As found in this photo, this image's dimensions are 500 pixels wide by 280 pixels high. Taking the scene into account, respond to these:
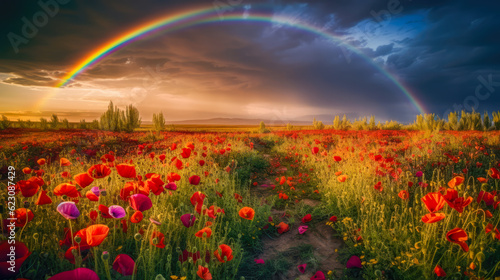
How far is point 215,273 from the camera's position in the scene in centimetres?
214

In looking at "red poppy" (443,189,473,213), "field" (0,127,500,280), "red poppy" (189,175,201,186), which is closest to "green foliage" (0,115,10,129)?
"field" (0,127,500,280)

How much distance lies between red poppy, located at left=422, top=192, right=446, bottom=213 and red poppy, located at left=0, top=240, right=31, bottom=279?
2621mm

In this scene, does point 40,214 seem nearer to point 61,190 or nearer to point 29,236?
point 29,236

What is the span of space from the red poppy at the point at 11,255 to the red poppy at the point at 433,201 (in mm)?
2621

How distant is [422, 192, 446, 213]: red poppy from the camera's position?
174 centimetres

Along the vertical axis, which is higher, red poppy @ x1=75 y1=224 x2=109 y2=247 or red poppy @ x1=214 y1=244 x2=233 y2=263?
red poppy @ x1=75 y1=224 x2=109 y2=247

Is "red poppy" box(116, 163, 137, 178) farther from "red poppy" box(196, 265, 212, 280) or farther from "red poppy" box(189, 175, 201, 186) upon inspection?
"red poppy" box(196, 265, 212, 280)

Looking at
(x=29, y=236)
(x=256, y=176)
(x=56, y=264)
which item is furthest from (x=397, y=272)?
(x=256, y=176)

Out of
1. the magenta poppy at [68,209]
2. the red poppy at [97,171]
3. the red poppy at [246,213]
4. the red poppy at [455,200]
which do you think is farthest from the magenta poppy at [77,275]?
the red poppy at [455,200]

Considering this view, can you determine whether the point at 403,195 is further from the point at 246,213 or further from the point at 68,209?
the point at 68,209

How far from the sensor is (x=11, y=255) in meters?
1.28

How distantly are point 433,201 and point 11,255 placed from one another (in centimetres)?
286

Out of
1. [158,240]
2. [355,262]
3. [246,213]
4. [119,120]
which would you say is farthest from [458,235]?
[119,120]

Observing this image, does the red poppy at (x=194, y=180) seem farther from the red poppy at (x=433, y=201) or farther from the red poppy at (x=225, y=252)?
the red poppy at (x=433, y=201)
